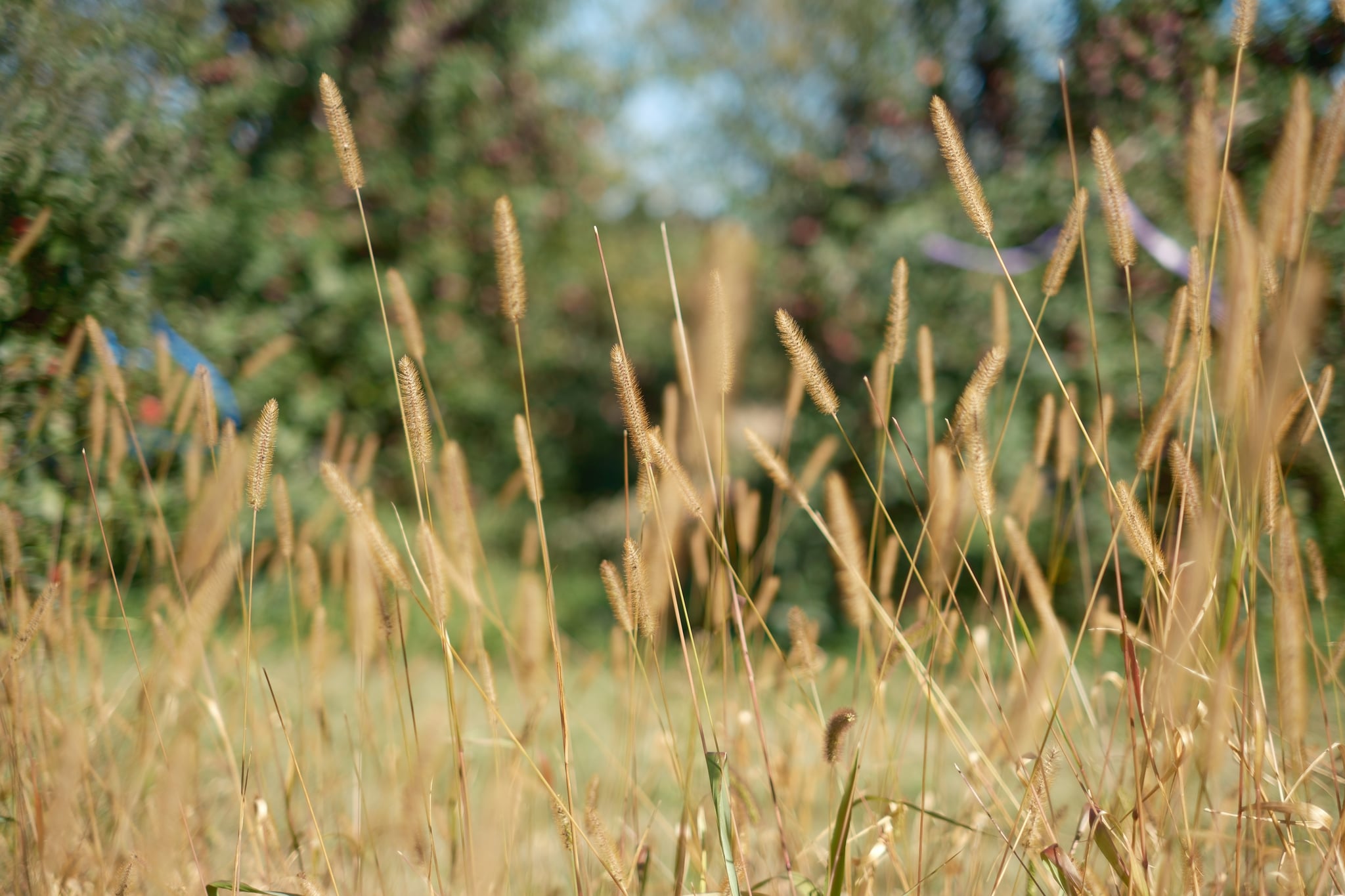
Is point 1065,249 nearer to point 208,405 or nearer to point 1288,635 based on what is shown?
point 1288,635

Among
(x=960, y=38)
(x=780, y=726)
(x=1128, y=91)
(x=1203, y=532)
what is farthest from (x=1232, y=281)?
(x=960, y=38)

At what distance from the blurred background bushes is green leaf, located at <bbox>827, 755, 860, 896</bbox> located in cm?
121

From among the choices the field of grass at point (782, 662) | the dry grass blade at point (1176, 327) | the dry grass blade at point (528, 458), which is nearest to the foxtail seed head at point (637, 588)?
the field of grass at point (782, 662)

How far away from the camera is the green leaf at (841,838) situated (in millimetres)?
732

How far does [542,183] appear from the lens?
480 cm

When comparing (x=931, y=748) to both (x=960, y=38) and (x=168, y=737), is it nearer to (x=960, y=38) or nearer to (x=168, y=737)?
(x=168, y=737)

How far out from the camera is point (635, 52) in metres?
5.57

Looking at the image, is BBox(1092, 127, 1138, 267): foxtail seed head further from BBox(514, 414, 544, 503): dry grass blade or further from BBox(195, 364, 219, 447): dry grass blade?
BBox(195, 364, 219, 447): dry grass blade

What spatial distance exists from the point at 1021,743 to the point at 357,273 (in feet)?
12.3

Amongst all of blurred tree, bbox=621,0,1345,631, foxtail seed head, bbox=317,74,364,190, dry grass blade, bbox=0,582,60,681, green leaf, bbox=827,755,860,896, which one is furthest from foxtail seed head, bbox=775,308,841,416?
blurred tree, bbox=621,0,1345,631

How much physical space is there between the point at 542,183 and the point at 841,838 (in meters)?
4.55

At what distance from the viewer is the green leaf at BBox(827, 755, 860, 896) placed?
732mm

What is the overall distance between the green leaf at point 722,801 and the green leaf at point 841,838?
88 millimetres

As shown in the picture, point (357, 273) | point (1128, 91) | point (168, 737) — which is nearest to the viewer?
point (168, 737)
